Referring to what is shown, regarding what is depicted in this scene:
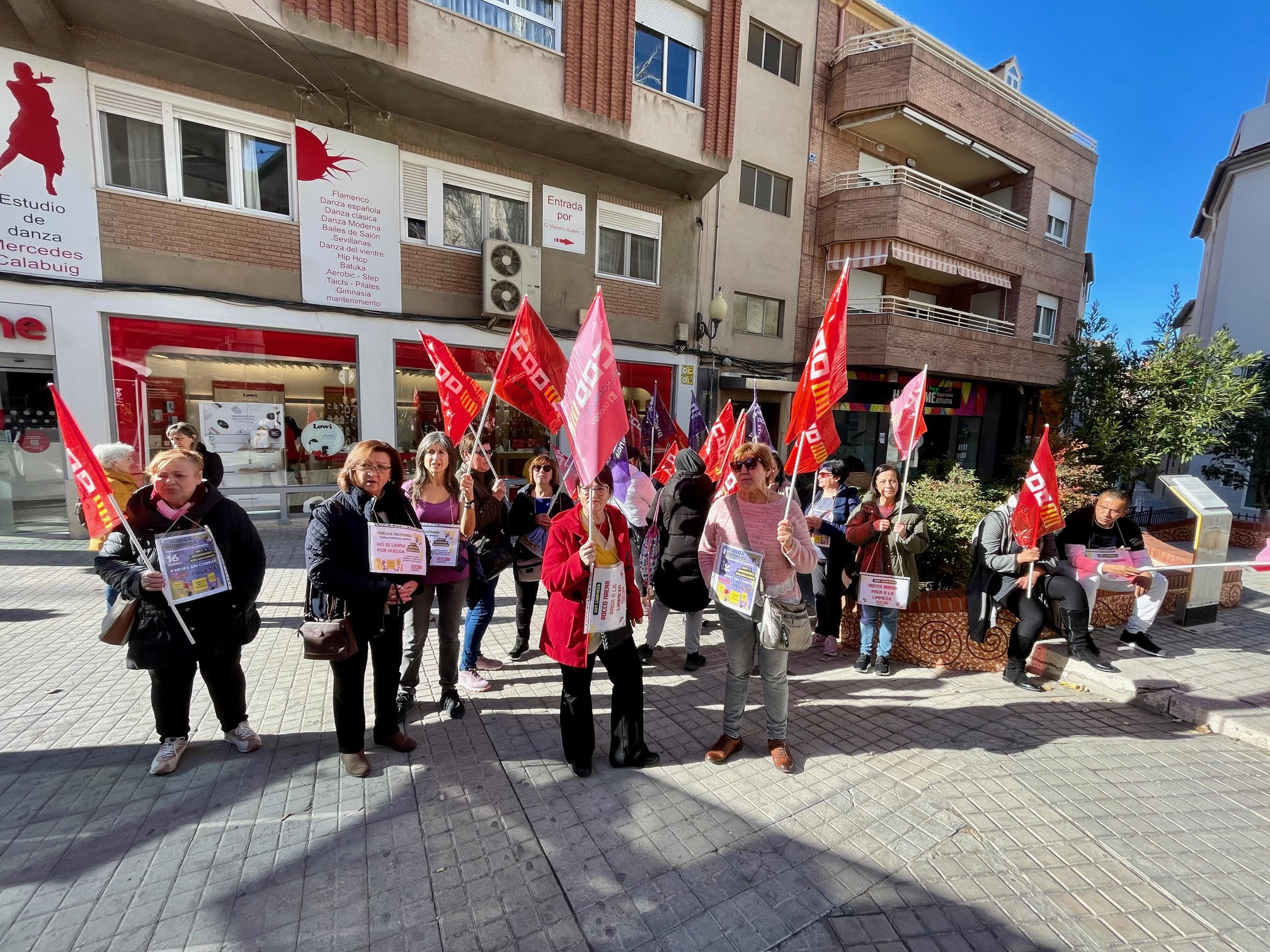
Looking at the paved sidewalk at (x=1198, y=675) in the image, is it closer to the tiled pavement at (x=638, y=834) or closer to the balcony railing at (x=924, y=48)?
the tiled pavement at (x=638, y=834)

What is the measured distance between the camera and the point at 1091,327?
1034 cm

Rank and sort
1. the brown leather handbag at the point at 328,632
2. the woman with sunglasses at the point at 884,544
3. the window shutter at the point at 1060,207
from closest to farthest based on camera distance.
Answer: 1. the brown leather handbag at the point at 328,632
2. the woman with sunglasses at the point at 884,544
3. the window shutter at the point at 1060,207

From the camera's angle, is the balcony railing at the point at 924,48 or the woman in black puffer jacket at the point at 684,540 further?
the balcony railing at the point at 924,48

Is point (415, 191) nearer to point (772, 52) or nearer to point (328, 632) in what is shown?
point (328, 632)

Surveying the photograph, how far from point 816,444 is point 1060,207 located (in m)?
19.6

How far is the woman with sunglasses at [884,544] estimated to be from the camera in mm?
4594

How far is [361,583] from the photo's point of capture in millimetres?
3039

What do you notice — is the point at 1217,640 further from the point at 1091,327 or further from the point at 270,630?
the point at 270,630

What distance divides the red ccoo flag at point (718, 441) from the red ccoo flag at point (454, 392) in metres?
2.91

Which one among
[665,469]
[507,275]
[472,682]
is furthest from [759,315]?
[472,682]

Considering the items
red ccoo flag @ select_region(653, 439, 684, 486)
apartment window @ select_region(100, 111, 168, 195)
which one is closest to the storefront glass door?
apartment window @ select_region(100, 111, 168, 195)

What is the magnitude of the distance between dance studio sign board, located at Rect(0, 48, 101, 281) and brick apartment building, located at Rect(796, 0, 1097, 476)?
13639 mm

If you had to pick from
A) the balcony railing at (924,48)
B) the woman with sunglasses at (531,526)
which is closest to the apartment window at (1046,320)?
the balcony railing at (924,48)

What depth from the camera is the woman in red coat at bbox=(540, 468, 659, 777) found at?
3082 millimetres
